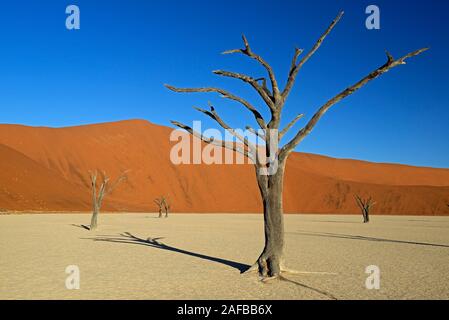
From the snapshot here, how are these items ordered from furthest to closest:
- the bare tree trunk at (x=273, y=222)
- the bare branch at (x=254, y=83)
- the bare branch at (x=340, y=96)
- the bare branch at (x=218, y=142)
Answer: the bare branch at (x=218, y=142)
the bare branch at (x=254, y=83)
the bare tree trunk at (x=273, y=222)
the bare branch at (x=340, y=96)

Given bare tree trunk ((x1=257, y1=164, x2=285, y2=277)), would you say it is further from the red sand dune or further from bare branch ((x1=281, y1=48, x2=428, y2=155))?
the red sand dune

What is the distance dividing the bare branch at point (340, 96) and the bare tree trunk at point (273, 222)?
67cm

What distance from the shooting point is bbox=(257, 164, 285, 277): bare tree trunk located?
1034cm

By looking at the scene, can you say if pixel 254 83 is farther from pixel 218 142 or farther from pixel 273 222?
pixel 273 222

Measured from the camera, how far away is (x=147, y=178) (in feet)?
305

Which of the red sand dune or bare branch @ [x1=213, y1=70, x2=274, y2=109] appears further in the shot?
the red sand dune

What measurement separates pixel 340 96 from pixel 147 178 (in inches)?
3366

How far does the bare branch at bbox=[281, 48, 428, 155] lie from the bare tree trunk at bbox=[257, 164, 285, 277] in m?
0.67

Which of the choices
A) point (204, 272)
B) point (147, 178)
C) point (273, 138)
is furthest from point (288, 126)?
point (147, 178)

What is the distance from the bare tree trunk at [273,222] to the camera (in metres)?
10.3

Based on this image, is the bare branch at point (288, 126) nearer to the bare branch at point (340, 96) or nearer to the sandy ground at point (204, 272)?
the bare branch at point (340, 96)

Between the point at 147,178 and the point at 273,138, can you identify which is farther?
the point at 147,178

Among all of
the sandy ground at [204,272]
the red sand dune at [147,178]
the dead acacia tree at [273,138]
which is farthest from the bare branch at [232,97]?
the red sand dune at [147,178]

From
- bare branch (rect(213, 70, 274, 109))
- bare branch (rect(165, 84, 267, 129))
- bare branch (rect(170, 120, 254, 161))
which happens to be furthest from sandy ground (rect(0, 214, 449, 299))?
bare branch (rect(213, 70, 274, 109))
